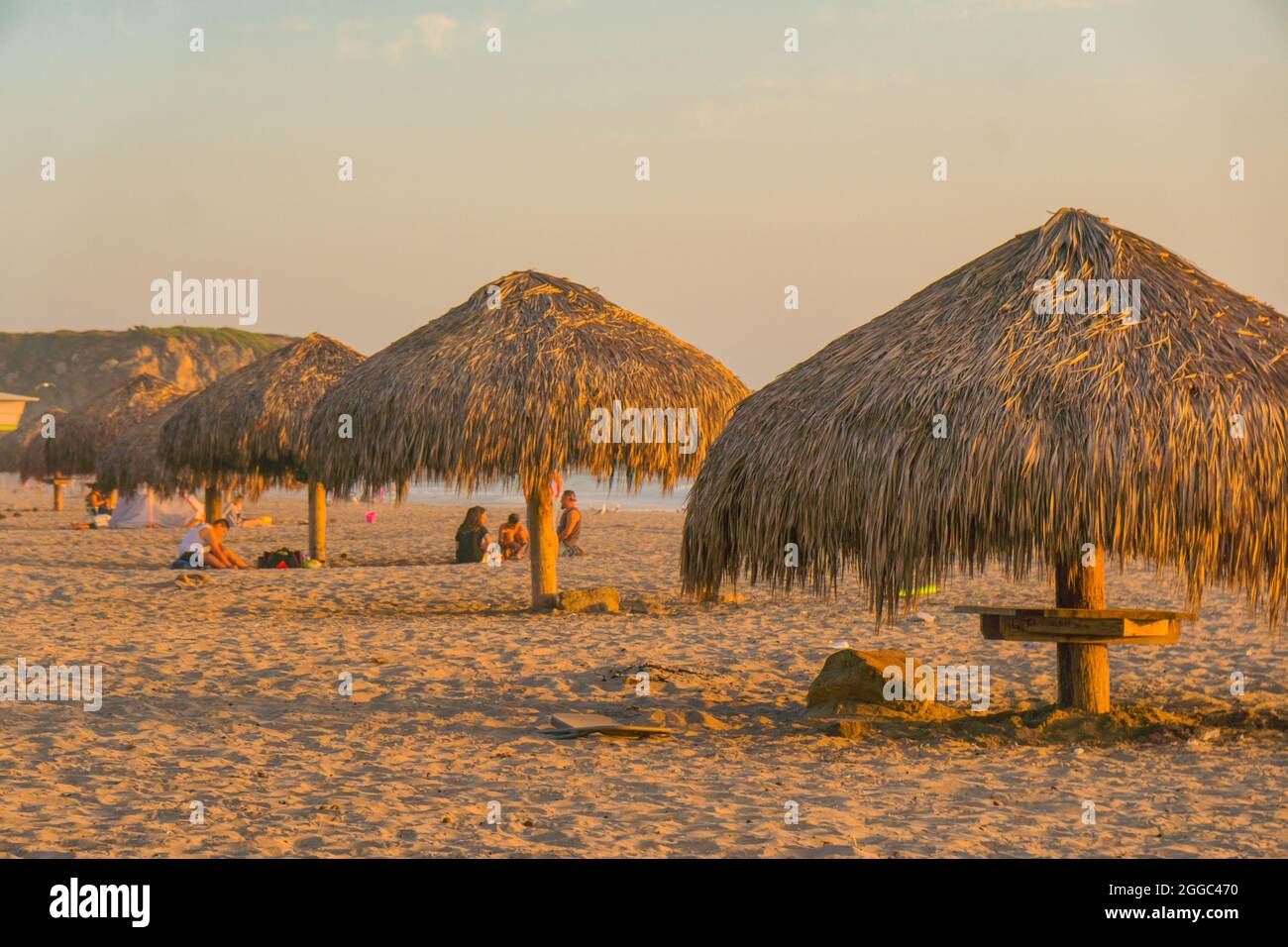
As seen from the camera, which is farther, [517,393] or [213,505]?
[213,505]

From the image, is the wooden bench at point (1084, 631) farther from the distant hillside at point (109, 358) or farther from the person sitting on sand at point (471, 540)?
the distant hillside at point (109, 358)

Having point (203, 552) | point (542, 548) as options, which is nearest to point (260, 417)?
point (203, 552)

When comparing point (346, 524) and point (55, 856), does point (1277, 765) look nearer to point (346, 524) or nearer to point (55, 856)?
point (55, 856)

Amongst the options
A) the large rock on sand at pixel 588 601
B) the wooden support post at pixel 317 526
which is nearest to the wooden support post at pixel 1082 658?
the large rock on sand at pixel 588 601

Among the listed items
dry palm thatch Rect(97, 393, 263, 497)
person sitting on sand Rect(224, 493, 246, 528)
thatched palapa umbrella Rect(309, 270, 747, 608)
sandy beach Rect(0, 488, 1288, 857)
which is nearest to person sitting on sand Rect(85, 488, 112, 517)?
dry palm thatch Rect(97, 393, 263, 497)

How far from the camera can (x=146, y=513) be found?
26484 millimetres

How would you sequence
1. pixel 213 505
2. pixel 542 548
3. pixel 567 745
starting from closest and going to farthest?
1. pixel 567 745
2. pixel 542 548
3. pixel 213 505

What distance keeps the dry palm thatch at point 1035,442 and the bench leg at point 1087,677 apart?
0.61 meters

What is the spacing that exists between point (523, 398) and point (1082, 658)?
6.05 meters

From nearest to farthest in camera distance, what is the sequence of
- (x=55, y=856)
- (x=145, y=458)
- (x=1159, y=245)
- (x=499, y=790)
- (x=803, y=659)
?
(x=55, y=856) < (x=499, y=790) < (x=1159, y=245) < (x=803, y=659) < (x=145, y=458)

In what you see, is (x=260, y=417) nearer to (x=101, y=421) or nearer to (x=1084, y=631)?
(x=101, y=421)

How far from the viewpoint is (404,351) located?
13.3 meters
